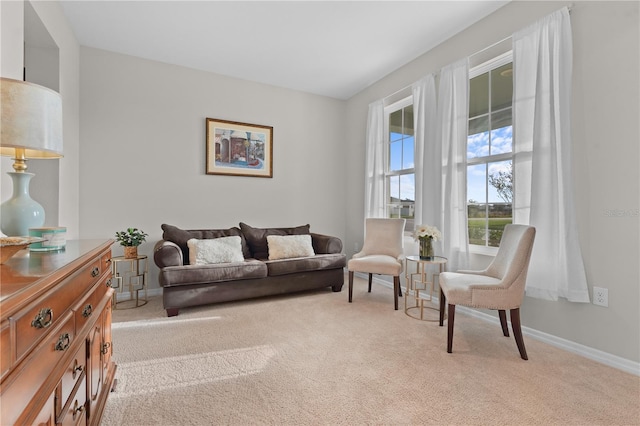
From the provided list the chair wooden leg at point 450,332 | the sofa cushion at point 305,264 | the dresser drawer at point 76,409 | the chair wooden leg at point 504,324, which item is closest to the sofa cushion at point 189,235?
the sofa cushion at point 305,264

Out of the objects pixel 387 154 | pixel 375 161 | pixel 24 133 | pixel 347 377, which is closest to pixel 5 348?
pixel 24 133

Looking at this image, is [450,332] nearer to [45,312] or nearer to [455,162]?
[455,162]

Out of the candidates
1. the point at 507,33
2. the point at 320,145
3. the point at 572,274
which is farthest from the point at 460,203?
the point at 320,145

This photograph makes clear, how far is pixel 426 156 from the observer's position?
11.6 feet

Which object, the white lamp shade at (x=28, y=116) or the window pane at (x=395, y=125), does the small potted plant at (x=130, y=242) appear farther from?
the window pane at (x=395, y=125)

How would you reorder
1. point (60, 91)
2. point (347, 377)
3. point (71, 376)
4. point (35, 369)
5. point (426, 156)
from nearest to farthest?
point (35, 369)
point (71, 376)
point (347, 377)
point (60, 91)
point (426, 156)

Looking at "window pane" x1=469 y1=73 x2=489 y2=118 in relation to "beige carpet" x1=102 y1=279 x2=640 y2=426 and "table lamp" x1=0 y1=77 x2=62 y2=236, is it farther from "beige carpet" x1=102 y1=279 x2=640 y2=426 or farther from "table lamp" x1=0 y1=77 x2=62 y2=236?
"table lamp" x1=0 y1=77 x2=62 y2=236

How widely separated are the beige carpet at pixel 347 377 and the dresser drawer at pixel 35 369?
2.69 ft

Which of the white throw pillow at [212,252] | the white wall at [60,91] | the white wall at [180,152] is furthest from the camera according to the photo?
the white wall at [180,152]

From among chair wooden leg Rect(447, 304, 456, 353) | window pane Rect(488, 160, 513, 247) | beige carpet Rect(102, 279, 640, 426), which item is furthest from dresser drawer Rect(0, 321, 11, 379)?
window pane Rect(488, 160, 513, 247)

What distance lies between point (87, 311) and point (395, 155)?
3900 millimetres

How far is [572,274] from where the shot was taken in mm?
2240

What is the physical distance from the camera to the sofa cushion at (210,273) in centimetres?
296

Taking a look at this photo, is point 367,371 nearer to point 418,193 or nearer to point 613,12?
point 418,193
